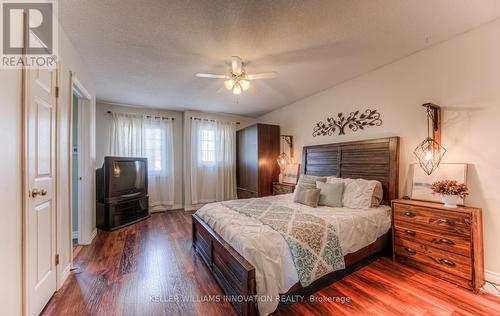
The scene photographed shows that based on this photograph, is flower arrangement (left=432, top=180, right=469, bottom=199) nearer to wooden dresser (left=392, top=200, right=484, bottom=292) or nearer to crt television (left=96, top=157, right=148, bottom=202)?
wooden dresser (left=392, top=200, right=484, bottom=292)

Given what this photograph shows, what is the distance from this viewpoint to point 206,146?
17.4ft

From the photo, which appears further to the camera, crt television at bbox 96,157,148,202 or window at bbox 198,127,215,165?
window at bbox 198,127,215,165

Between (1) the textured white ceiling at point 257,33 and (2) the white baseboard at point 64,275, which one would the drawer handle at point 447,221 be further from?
(2) the white baseboard at point 64,275

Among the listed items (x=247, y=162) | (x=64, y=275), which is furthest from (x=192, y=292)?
(x=247, y=162)

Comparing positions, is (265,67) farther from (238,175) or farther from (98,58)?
(238,175)

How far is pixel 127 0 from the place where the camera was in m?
1.63

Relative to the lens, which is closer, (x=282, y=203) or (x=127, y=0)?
(x=127, y=0)

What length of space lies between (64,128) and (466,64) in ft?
14.2

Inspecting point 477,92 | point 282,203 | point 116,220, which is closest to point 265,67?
point 282,203

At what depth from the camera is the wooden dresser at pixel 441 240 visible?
1895mm

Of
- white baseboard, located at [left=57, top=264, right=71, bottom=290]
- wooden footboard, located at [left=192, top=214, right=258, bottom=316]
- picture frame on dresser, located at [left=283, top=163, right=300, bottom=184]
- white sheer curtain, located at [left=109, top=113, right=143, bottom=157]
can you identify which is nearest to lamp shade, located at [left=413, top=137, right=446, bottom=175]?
picture frame on dresser, located at [left=283, top=163, right=300, bottom=184]

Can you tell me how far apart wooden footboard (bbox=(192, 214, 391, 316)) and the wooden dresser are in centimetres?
28

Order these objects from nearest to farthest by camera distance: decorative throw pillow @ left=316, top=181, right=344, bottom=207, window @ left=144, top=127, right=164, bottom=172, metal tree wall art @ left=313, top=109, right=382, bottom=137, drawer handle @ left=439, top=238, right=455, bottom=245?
drawer handle @ left=439, top=238, right=455, bottom=245, decorative throw pillow @ left=316, top=181, right=344, bottom=207, metal tree wall art @ left=313, top=109, right=382, bottom=137, window @ left=144, top=127, right=164, bottom=172

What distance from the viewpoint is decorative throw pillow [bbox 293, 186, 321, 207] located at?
2.81 meters
